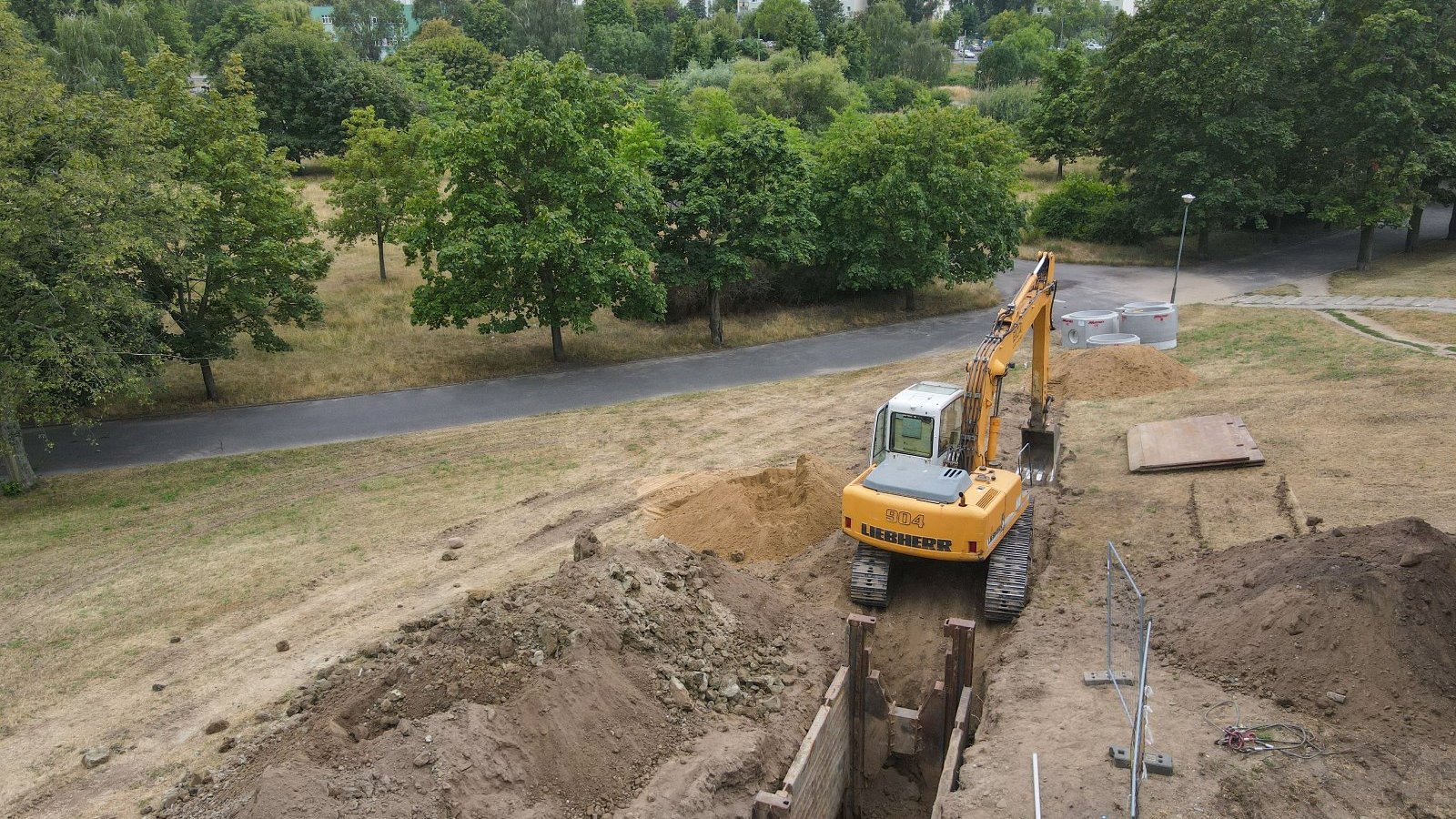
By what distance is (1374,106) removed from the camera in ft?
112

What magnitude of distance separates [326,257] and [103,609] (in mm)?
14244

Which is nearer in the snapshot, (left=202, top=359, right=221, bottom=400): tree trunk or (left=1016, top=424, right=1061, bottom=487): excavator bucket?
(left=1016, top=424, right=1061, bottom=487): excavator bucket

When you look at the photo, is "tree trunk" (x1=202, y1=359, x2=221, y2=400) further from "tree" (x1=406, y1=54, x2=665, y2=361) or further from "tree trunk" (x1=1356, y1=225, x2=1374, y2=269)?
"tree trunk" (x1=1356, y1=225, x2=1374, y2=269)

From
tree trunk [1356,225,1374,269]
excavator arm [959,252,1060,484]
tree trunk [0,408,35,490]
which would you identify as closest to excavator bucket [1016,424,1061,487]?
excavator arm [959,252,1060,484]

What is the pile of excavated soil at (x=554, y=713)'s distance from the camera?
9.67 metres

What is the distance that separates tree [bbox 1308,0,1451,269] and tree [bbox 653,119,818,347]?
18674mm

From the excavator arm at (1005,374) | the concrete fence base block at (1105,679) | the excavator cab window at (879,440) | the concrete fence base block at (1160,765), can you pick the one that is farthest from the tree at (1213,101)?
the concrete fence base block at (1160,765)

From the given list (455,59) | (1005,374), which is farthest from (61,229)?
(455,59)

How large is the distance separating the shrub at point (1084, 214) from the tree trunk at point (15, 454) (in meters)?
38.1

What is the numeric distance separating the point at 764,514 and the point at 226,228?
620 inches

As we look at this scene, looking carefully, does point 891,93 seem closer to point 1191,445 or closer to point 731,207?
point 731,207

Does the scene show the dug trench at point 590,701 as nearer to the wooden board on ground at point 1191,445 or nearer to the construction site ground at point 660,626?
the construction site ground at point 660,626

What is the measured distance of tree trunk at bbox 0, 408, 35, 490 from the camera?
19672 mm

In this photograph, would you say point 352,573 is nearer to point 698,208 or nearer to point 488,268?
point 488,268
